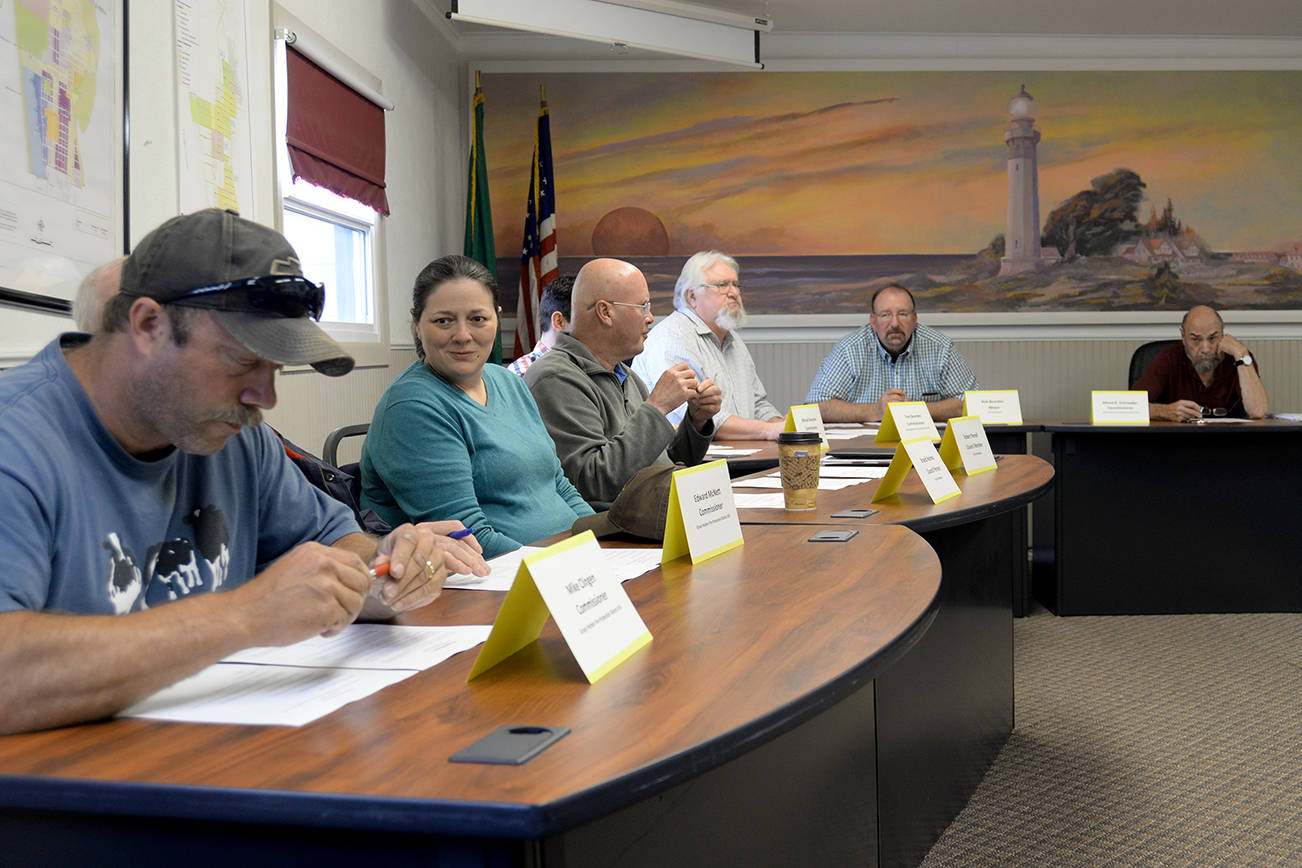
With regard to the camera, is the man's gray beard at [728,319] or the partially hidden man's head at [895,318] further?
the partially hidden man's head at [895,318]

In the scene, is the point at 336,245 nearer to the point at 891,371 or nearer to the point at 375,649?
the point at 891,371

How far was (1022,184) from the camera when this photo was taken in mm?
5953

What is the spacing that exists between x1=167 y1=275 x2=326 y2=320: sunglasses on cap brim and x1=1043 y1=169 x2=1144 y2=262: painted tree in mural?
5626 millimetres

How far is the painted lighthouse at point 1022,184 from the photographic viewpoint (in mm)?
5953

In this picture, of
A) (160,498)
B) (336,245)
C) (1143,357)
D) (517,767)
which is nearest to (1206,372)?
(1143,357)

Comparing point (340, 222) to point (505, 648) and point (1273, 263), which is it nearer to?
point (505, 648)

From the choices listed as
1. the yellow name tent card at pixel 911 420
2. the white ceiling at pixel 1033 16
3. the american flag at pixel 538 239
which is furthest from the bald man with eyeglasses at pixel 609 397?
the white ceiling at pixel 1033 16

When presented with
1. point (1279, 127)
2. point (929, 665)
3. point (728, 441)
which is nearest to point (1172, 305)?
point (1279, 127)

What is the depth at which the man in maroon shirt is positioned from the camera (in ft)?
15.1

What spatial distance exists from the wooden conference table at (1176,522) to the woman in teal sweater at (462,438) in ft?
8.05

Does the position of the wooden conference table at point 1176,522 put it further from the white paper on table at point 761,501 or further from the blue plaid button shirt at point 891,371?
the white paper on table at point 761,501

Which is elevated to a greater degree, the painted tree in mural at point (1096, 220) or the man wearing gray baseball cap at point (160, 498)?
the painted tree in mural at point (1096, 220)

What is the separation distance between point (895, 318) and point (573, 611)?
12.5 ft

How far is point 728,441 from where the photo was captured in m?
3.76
